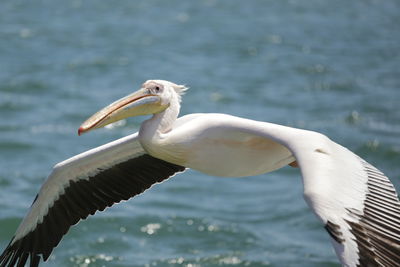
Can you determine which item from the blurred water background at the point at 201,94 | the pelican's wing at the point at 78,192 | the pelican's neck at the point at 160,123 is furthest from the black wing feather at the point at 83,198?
the blurred water background at the point at 201,94

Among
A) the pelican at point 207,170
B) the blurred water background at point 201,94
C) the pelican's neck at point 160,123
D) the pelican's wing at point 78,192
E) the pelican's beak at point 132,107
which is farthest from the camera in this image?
the blurred water background at point 201,94

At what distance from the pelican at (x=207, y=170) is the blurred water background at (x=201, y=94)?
77.4 inches

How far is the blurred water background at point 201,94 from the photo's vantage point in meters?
10.6

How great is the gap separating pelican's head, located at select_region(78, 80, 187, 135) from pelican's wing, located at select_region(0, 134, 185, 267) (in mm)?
796

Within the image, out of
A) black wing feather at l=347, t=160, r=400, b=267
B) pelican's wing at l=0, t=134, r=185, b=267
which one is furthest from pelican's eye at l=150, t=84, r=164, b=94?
black wing feather at l=347, t=160, r=400, b=267

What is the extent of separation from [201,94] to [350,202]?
490 inches

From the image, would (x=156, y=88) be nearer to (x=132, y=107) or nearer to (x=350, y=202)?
(x=132, y=107)

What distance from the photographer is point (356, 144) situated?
562 inches

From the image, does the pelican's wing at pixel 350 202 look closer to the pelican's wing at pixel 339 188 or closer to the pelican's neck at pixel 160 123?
the pelican's wing at pixel 339 188

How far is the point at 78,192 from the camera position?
25.8 feet

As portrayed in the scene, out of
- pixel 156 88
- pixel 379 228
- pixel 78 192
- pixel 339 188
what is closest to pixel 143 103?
pixel 156 88

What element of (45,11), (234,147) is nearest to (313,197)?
(234,147)

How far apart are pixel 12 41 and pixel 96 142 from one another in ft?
26.6

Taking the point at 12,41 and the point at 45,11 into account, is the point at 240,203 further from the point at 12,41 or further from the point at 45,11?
the point at 45,11
